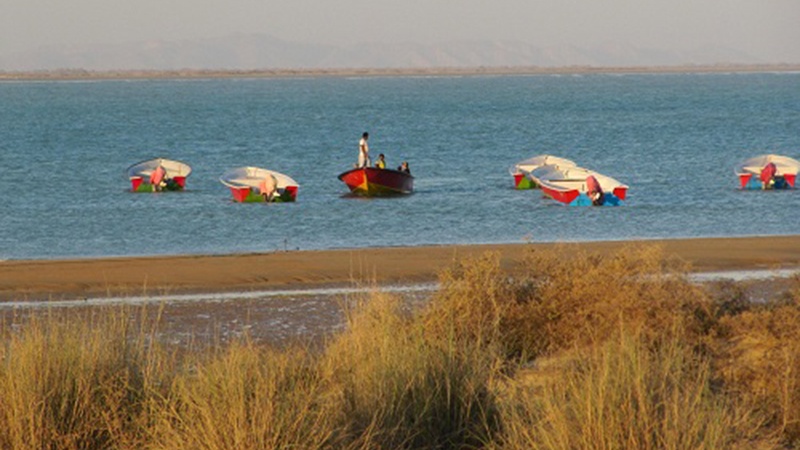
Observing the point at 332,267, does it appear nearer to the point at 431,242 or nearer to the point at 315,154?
Answer: the point at 431,242

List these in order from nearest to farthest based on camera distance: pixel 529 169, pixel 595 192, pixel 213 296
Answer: pixel 213 296, pixel 595 192, pixel 529 169

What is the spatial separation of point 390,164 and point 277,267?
35.7 metres

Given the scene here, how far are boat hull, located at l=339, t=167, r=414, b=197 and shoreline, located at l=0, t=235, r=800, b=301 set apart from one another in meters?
12.2

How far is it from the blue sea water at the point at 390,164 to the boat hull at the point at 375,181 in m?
0.53

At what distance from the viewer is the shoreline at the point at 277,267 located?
19.5 meters

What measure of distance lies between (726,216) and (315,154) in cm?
2965

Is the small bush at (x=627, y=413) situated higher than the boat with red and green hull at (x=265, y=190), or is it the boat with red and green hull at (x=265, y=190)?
the small bush at (x=627, y=413)

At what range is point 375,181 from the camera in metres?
37.8


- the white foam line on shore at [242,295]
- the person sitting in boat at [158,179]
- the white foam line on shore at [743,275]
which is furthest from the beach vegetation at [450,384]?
the person sitting in boat at [158,179]

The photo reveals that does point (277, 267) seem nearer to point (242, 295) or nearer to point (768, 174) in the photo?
point (242, 295)

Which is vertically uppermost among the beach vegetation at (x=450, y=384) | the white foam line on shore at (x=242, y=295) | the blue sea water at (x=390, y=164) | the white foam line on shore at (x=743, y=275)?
the beach vegetation at (x=450, y=384)

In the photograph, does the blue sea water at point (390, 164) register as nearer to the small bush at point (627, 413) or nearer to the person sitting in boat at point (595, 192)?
the person sitting in boat at point (595, 192)

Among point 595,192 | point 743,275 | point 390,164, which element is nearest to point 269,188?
point 595,192

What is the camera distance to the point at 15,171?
164 feet
